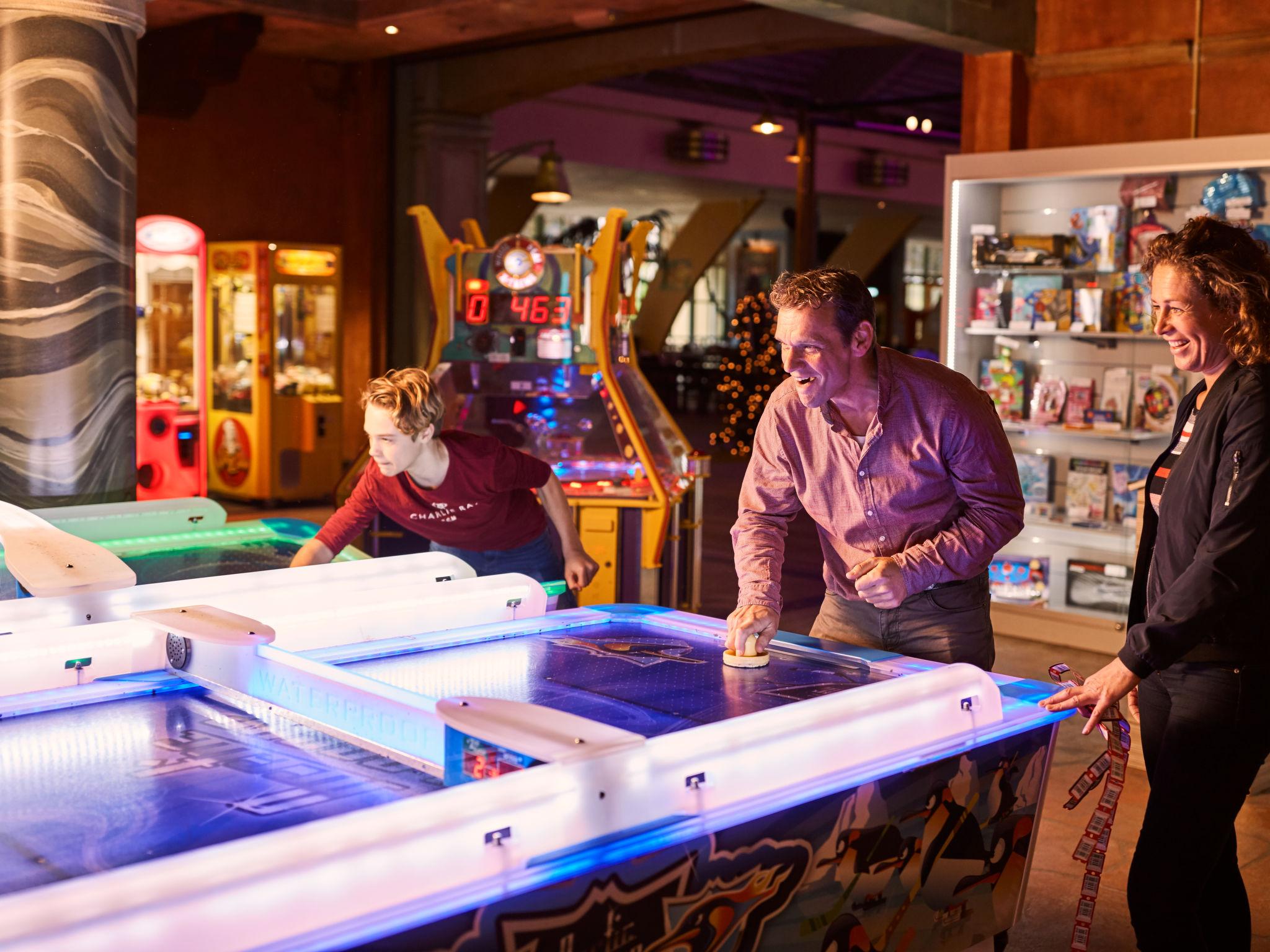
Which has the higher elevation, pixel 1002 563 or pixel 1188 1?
pixel 1188 1

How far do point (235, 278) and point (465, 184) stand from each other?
1.95 meters

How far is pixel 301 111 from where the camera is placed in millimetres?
10078

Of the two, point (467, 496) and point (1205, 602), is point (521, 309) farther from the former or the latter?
point (1205, 602)

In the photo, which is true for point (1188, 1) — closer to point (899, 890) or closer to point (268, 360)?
point (899, 890)

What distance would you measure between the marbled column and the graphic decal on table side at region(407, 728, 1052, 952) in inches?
124

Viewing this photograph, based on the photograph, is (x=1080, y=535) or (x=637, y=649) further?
(x=1080, y=535)

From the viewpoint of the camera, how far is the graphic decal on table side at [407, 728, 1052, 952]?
1.45 metres

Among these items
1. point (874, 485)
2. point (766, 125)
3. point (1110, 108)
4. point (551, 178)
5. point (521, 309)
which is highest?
point (766, 125)

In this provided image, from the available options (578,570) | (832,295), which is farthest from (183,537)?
(832,295)

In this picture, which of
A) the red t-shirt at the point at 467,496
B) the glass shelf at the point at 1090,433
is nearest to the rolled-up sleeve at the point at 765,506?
the red t-shirt at the point at 467,496

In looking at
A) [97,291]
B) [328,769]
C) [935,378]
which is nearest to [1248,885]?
[935,378]

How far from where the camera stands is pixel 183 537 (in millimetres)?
3619

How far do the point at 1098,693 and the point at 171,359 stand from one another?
8.29m

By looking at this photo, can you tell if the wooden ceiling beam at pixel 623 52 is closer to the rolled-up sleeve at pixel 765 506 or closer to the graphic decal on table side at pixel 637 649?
the rolled-up sleeve at pixel 765 506
